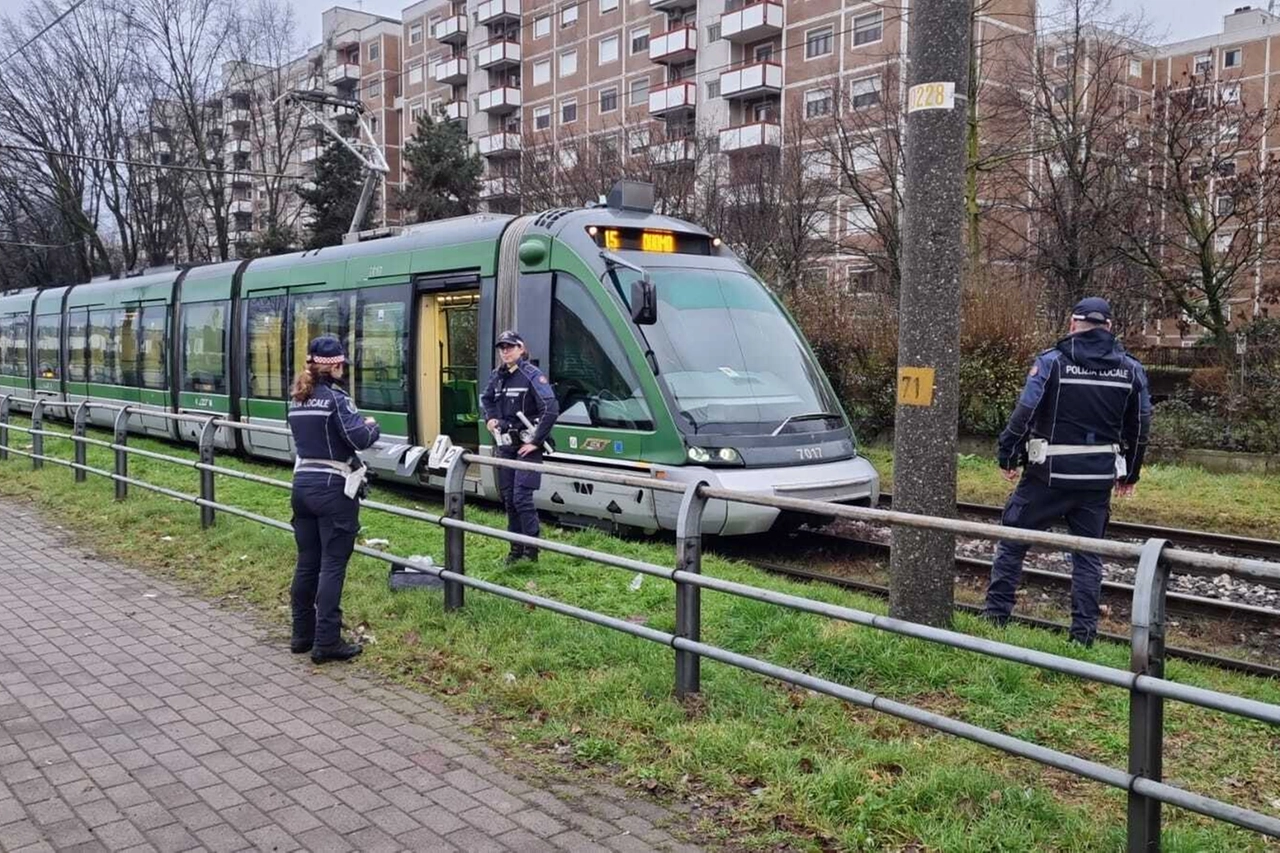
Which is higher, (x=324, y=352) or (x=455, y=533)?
(x=324, y=352)

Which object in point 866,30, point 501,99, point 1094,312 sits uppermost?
point 501,99

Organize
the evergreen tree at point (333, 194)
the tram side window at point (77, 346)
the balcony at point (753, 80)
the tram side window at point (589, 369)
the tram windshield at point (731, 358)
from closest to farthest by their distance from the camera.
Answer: the tram windshield at point (731, 358)
the tram side window at point (589, 369)
the tram side window at point (77, 346)
the evergreen tree at point (333, 194)
the balcony at point (753, 80)

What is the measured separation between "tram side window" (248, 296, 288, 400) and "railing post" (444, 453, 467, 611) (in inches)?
329

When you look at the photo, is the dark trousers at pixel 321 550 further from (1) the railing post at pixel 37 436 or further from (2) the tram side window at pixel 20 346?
(2) the tram side window at pixel 20 346

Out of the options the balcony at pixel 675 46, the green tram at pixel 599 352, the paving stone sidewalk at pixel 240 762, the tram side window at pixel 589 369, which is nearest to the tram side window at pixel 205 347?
the green tram at pixel 599 352

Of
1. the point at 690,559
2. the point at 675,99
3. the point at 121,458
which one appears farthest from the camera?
the point at 675,99

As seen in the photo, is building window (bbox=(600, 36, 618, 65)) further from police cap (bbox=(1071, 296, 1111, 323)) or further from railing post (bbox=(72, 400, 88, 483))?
police cap (bbox=(1071, 296, 1111, 323))

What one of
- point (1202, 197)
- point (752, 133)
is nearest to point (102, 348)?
point (1202, 197)

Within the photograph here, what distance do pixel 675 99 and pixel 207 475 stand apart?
4109cm

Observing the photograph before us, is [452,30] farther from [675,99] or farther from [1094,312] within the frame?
[1094,312]

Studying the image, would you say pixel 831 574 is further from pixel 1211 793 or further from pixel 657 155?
pixel 657 155

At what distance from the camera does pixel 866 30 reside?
40.9m

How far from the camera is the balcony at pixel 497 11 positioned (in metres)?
57.7

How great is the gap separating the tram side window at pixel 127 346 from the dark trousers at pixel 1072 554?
16.1 meters
